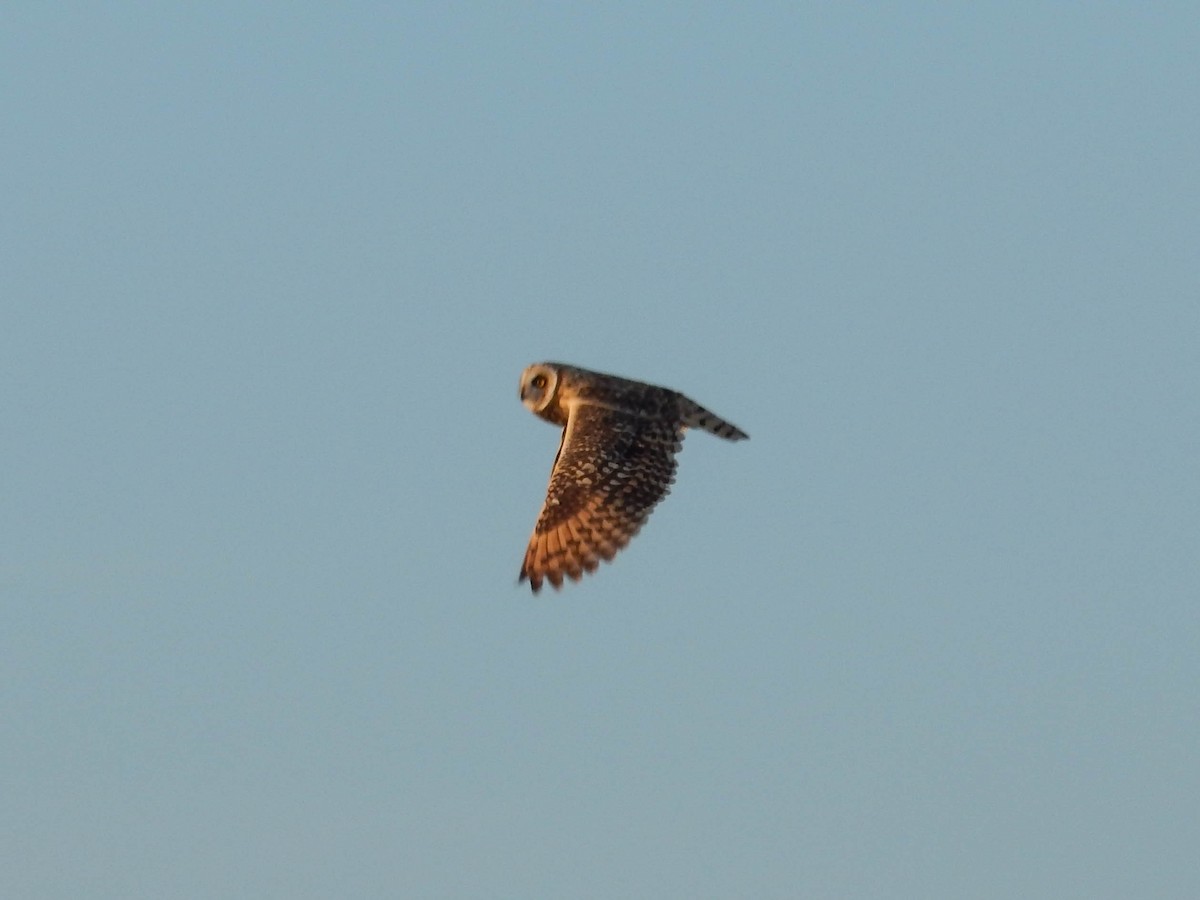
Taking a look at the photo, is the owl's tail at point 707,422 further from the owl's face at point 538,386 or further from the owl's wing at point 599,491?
the owl's face at point 538,386

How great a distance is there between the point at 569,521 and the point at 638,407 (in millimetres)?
2860

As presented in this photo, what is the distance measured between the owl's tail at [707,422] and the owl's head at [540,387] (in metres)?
2.91

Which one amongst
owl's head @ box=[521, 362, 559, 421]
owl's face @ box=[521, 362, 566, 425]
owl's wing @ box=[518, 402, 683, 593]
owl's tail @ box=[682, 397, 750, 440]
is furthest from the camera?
owl's head @ box=[521, 362, 559, 421]

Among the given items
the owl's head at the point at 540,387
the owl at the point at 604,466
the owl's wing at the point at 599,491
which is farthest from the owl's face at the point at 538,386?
the owl's wing at the point at 599,491

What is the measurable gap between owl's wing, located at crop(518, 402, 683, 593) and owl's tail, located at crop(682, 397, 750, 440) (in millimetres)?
471

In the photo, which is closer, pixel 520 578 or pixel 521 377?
pixel 520 578

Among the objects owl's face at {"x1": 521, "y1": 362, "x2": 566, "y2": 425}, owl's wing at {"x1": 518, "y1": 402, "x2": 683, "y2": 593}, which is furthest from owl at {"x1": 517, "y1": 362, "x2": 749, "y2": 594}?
owl's face at {"x1": 521, "y1": 362, "x2": 566, "y2": 425}

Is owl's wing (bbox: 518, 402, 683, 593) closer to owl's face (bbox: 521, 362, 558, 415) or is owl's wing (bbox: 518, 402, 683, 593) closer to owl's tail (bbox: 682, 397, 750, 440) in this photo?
owl's tail (bbox: 682, 397, 750, 440)

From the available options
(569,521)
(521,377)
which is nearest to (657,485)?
(569,521)

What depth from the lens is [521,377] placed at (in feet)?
182

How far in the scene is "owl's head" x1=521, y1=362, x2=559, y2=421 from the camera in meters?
54.2

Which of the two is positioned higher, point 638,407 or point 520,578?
point 638,407

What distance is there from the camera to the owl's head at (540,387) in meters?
54.2

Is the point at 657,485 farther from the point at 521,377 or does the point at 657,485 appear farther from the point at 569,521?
the point at 521,377
